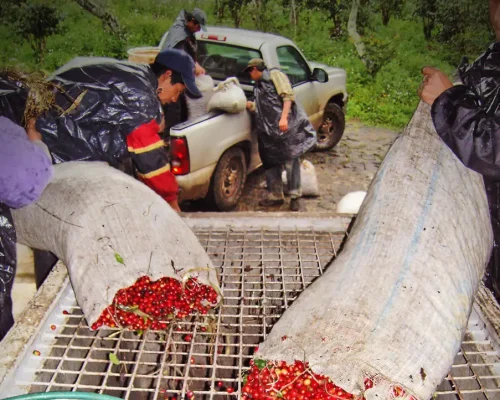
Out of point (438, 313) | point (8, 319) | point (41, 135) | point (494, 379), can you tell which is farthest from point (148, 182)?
point (494, 379)

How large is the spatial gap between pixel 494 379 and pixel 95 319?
6.10ft

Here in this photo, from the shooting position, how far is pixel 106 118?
2.91 meters

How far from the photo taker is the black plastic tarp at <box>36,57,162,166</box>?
111 inches

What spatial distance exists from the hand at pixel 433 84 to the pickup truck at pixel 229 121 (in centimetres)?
306

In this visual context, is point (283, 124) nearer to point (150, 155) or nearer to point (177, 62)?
point (177, 62)

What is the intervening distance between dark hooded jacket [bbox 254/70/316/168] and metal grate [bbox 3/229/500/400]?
9.80 ft

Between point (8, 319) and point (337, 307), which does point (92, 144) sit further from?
point (337, 307)

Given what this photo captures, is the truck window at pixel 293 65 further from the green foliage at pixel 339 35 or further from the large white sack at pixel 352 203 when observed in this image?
the green foliage at pixel 339 35

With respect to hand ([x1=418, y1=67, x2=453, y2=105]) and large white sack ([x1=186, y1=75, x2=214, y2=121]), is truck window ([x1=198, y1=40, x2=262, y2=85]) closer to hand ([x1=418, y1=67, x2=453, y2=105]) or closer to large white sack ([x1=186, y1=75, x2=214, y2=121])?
large white sack ([x1=186, y1=75, x2=214, y2=121])

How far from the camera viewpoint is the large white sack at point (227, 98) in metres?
5.34

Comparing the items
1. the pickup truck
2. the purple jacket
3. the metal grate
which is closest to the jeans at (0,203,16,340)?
the purple jacket

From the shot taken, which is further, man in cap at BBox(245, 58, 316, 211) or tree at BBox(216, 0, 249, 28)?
tree at BBox(216, 0, 249, 28)

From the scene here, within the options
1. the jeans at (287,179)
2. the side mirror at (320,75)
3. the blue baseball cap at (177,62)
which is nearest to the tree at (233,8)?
the side mirror at (320,75)

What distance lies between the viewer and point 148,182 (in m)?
3.23
